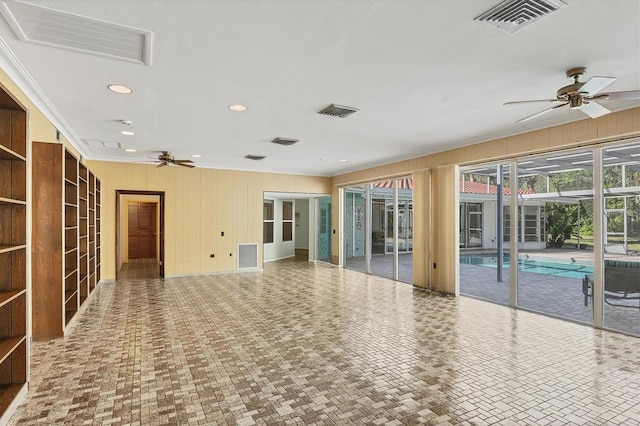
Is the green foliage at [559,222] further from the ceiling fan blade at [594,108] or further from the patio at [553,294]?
the ceiling fan blade at [594,108]

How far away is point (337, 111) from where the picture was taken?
4.40 meters

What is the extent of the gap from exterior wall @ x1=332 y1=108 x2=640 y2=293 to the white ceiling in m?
0.17

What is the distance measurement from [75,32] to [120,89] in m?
1.20

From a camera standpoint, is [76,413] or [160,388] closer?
[76,413]

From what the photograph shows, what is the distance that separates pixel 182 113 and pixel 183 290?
146 inches

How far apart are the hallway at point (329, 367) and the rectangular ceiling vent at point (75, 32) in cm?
277

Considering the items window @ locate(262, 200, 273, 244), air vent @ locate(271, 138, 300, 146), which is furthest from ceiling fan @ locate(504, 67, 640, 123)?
window @ locate(262, 200, 273, 244)

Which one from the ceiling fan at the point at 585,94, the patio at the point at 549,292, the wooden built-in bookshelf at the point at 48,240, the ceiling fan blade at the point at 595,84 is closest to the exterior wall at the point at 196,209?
the patio at the point at 549,292

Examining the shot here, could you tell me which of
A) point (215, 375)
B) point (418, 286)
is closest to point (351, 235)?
point (418, 286)

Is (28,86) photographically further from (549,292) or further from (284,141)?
(549,292)

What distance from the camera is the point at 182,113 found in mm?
4594

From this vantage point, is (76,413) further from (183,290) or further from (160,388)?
(183,290)

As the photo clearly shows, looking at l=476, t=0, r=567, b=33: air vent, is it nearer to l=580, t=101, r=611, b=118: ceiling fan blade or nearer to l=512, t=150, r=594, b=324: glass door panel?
l=580, t=101, r=611, b=118: ceiling fan blade

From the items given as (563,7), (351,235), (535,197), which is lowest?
(351,235)
